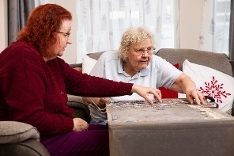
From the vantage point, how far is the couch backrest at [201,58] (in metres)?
2.82

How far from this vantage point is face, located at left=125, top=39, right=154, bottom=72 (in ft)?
7.39

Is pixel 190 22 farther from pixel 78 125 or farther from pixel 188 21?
pixel 78 125

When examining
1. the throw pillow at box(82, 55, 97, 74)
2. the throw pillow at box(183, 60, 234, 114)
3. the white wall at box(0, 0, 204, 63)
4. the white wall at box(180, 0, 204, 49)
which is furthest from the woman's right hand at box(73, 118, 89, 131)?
the white wall at box(180, 0, 204, 49)

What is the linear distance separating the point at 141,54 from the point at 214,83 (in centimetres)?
74

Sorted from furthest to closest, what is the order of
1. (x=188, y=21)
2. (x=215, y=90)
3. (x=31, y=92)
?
(x=188, y=21), (x=215, y=90), (x=31, y=92)

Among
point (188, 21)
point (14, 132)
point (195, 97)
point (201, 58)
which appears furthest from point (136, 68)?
point (188, 21)

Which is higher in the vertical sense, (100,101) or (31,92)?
(31,92)

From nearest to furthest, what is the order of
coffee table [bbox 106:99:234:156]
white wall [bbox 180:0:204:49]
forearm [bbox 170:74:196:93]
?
coffee table [bbox 106:99:234:156], forearm [bbox 170:74:196:93], white wall [bbox 180:0:204:49]

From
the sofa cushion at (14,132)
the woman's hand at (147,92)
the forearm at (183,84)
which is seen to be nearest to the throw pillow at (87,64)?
the forearm at (183,84)

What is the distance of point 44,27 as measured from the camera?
165 cm

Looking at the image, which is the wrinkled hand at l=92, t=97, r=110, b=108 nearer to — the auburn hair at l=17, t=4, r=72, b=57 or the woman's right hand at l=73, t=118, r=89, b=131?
the woman's right hand at l=73, t=118, r=89, b=131

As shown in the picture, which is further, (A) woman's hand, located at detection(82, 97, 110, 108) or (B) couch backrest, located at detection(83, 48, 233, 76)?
(B) couch backrest, located at detection(83, 48, 233, 76)

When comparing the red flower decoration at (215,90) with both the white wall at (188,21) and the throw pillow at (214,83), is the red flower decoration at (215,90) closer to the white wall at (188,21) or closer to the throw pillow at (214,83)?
the throw pillow at (214,83)

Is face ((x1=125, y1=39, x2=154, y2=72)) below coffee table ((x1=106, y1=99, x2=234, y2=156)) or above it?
above
